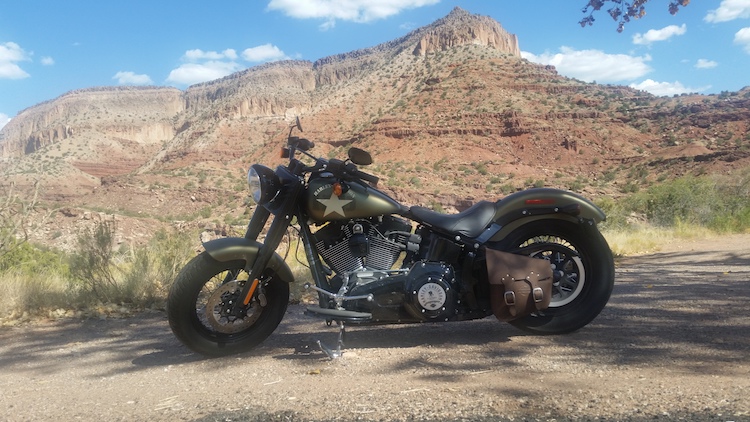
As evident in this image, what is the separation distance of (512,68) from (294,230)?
6918 centimetres

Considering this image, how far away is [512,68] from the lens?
68938 mm

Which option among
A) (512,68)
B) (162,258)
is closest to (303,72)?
(512,68)

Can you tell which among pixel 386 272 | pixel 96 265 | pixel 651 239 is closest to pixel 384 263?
pixel 386 272

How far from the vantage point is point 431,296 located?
12.5 ft

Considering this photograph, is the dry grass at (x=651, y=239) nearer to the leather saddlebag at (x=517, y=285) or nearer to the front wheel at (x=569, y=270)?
the front wheel at (x=569, y=270)

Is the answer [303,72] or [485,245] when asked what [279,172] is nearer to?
[485,245]

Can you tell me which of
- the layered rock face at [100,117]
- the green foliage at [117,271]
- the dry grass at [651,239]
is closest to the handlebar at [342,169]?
the green foliage at [117,271]

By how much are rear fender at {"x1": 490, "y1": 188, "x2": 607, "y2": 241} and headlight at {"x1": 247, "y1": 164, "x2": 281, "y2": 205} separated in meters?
1.59

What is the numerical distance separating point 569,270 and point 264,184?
2313mm

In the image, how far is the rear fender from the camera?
13.4ft

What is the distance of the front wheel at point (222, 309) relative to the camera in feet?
12.9

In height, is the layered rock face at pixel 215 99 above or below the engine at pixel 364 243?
above

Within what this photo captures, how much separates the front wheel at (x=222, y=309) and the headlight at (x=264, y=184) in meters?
0.48

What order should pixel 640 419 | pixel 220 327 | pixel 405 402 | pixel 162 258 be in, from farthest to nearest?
1. pixel 162 258
2. pixel 220 327
3. pixel 405 402
4. pixel 640 419
